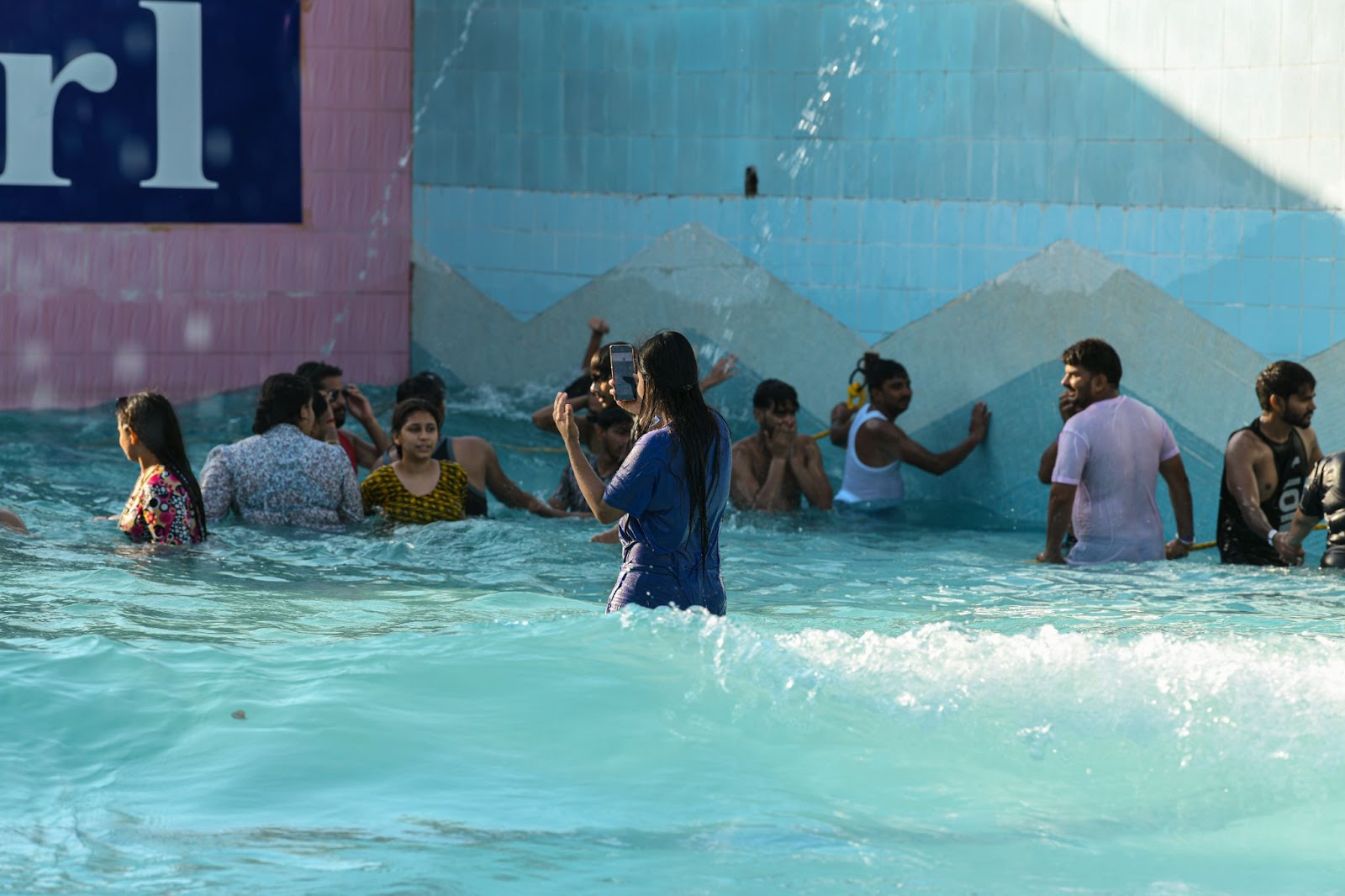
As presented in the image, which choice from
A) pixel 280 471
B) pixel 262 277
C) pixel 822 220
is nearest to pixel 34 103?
pixel 262 277

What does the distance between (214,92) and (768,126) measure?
415cm

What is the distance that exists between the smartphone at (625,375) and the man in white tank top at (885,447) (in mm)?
4808

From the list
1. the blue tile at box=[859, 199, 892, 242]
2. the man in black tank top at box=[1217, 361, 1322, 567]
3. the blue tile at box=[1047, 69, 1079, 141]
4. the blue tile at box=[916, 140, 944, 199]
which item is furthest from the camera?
the blue tile at box=[859, 199, 892, 242]

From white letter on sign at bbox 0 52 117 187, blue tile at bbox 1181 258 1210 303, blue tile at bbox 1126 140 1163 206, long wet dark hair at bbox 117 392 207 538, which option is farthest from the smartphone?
white letter on sign at bbox 0 52 117 187

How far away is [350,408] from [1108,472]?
4.21 m

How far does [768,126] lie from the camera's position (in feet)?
38.2

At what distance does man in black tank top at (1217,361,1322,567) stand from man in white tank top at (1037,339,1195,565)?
8.9 inches

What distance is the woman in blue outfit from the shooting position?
5719mm

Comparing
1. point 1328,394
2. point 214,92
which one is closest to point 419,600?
point 1328,394

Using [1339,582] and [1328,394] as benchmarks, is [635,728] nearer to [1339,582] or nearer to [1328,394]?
[1339,582]

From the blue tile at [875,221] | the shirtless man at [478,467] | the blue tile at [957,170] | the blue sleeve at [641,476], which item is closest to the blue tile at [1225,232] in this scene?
the blue tile at [957,170]

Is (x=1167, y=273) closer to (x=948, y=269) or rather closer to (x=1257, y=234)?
(x=1257, y=234)

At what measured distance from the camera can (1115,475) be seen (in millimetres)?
8461

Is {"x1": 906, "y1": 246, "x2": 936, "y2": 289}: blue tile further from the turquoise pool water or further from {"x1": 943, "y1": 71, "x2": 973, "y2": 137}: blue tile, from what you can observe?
the turquoise pool water
